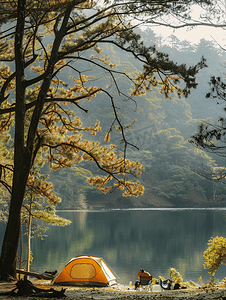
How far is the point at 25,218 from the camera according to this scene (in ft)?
40.5

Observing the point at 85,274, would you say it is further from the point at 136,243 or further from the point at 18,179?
the point at 136,243

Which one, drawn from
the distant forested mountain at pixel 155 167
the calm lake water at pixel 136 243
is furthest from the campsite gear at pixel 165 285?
the distant forested mountain at pixel 155 167

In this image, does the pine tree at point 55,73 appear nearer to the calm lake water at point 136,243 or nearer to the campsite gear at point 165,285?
the campsite gear at point 165,285

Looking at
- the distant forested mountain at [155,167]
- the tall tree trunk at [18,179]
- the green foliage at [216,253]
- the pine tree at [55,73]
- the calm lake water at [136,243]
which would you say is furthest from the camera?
the distant forested mountain at [155,167]

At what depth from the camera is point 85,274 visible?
743 cm

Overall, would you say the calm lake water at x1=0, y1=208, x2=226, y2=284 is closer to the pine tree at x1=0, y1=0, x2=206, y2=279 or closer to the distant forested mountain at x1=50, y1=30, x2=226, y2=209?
the distant forested mountain at x1=50, y1=30, x2=226, y2=209

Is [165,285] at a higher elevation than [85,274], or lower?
lower

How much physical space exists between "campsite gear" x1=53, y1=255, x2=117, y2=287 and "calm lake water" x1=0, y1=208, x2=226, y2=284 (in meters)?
8.52

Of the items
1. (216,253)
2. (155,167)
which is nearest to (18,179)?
(216,253)

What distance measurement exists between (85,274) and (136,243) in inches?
751

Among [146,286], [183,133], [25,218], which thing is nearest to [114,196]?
[183,133]

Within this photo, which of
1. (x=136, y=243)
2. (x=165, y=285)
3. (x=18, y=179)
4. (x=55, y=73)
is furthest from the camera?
(x=136, y=243)

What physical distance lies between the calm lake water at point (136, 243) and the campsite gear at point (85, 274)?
8.52 m

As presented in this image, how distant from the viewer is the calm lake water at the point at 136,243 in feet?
60.9
